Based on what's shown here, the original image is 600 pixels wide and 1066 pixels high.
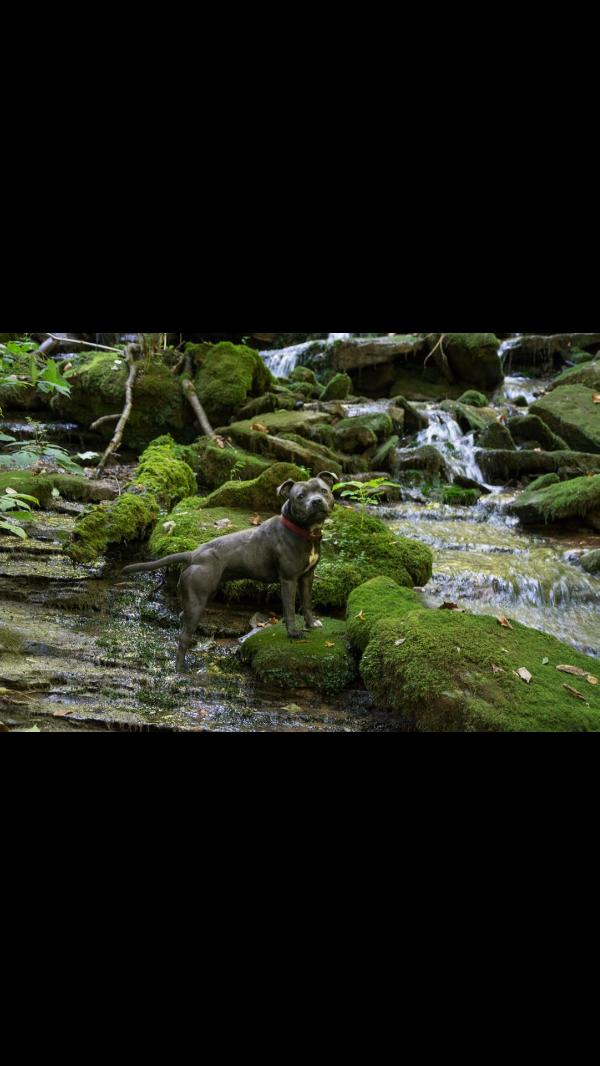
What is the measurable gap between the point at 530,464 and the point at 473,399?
20.3 feet

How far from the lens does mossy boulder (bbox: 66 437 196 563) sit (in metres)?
6.28

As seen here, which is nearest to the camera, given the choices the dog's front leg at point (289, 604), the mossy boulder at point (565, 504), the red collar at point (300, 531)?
the red collar at point (300, 531)

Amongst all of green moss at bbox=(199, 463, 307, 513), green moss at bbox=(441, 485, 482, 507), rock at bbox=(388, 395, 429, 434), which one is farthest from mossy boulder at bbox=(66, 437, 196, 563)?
rock at bbox=(388, 395, 429, 434)

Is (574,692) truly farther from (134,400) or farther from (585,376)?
(585,376)

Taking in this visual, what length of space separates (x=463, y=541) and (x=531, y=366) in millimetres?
15867

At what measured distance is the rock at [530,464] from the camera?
10.6 meters

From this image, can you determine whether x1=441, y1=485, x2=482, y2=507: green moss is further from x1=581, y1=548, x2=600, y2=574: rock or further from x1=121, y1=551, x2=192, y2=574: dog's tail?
x1=121, y1=551, x2=192, y2=574: dog's tail

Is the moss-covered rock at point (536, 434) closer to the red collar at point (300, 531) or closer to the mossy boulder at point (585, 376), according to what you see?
the mossy boulder at point (585, 376)

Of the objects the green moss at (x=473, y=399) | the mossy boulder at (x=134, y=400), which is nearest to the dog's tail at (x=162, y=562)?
the mossy boulder at (x=134, y=400)

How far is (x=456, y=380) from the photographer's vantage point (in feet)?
60.3

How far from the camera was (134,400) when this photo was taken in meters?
11.4

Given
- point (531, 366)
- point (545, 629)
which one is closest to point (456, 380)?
point (531, 366)

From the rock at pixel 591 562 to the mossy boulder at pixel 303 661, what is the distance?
13.0 ft

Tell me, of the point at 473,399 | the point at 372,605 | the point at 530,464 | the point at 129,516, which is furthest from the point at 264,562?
the point at 473,399
